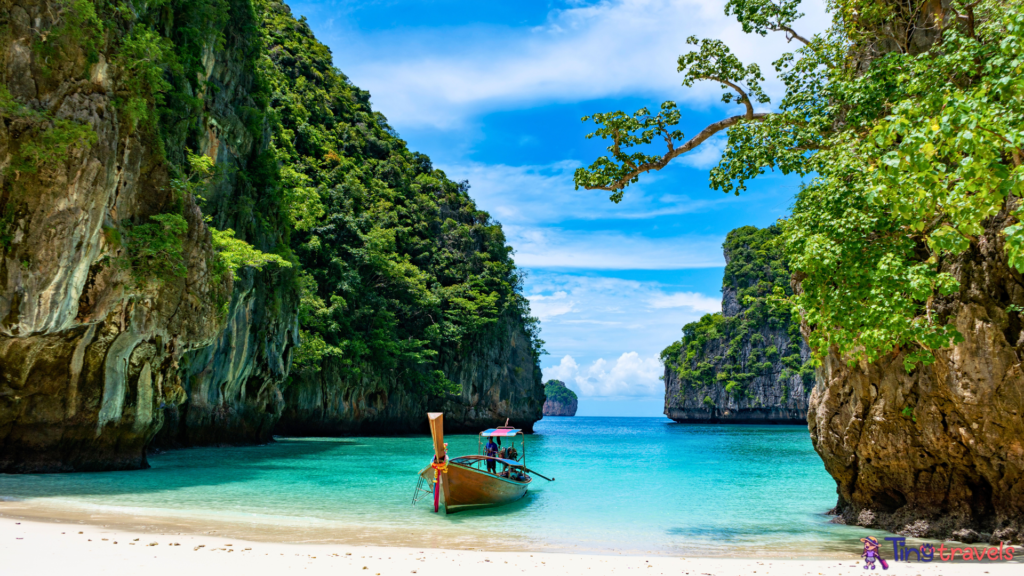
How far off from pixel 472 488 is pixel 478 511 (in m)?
0.56

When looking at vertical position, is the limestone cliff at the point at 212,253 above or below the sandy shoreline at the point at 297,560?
above

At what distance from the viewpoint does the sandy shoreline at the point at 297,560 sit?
6008mm

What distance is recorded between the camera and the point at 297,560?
6.80m

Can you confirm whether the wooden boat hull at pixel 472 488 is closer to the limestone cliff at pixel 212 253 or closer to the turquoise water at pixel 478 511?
the turquoise water at pixel 478 511

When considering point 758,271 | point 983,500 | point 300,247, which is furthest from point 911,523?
point 758,271

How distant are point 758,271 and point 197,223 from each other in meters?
75.5

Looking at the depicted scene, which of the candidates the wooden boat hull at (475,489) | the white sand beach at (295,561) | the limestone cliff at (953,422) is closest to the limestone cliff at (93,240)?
→ the white sand beach at (295,561)

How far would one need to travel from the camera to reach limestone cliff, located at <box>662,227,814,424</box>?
234 feet

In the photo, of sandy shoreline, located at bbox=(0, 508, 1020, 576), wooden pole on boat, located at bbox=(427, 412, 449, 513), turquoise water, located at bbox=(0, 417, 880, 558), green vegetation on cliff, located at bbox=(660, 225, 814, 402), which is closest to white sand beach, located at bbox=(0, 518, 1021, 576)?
sandy shoreline, located at bbox=(0, 508, 1020, 576)

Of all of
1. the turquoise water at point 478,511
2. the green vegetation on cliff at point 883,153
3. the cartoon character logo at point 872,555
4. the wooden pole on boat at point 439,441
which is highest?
the green vegetation on cliff at point 883,153

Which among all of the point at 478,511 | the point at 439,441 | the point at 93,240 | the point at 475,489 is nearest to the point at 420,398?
the point at 478,511

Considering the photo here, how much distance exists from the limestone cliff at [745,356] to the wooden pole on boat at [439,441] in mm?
62848

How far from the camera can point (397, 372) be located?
41.5 metres

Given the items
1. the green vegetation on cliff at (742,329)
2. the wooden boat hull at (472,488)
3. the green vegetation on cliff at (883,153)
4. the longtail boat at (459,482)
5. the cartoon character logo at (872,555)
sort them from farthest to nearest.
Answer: the green vegetation on cliff at (742,329) < the wooden boat hull at (472,488) < the longtail boat at (459,482) < the cartoon character logo at (872,555) < the green vegetation on cliff at (883,153)
